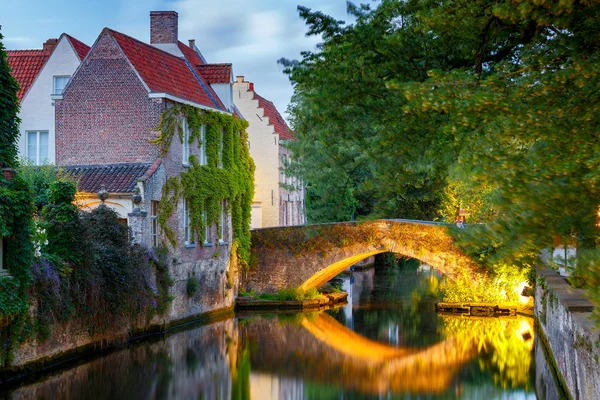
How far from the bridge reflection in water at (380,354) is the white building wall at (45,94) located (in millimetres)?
7610

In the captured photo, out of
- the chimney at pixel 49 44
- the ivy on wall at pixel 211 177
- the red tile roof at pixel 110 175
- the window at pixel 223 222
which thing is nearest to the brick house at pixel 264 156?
the ivy on wall at pixel 211 177

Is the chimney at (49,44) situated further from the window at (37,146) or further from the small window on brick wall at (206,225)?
the small window on brick wall at (206,225)

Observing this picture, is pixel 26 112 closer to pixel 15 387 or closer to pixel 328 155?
pixel 15 387

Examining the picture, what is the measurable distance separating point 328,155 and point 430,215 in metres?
26.2

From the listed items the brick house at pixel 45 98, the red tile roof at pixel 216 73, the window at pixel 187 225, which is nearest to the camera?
the window at pixel 187 225

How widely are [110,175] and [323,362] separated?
22.4 ft

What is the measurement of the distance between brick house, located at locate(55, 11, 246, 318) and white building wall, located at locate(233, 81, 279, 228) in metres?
12.6

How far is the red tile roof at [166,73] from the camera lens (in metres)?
21.9

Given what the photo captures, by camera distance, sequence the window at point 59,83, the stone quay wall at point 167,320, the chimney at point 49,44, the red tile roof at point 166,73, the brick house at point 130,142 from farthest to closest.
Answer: the chimney at point 49,44 → the window at point 59,83 → the red tile roof at point 166,73 → the brick house at point 130,142 → the stone quay wall at point 167,320

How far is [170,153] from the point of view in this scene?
841 inches

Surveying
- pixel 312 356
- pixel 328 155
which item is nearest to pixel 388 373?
pixel 312 356

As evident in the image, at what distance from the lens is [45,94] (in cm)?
2394

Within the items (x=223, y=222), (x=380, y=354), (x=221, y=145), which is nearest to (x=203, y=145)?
(x=221, y=145)

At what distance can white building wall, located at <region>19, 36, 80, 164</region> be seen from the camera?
23.7 meters
